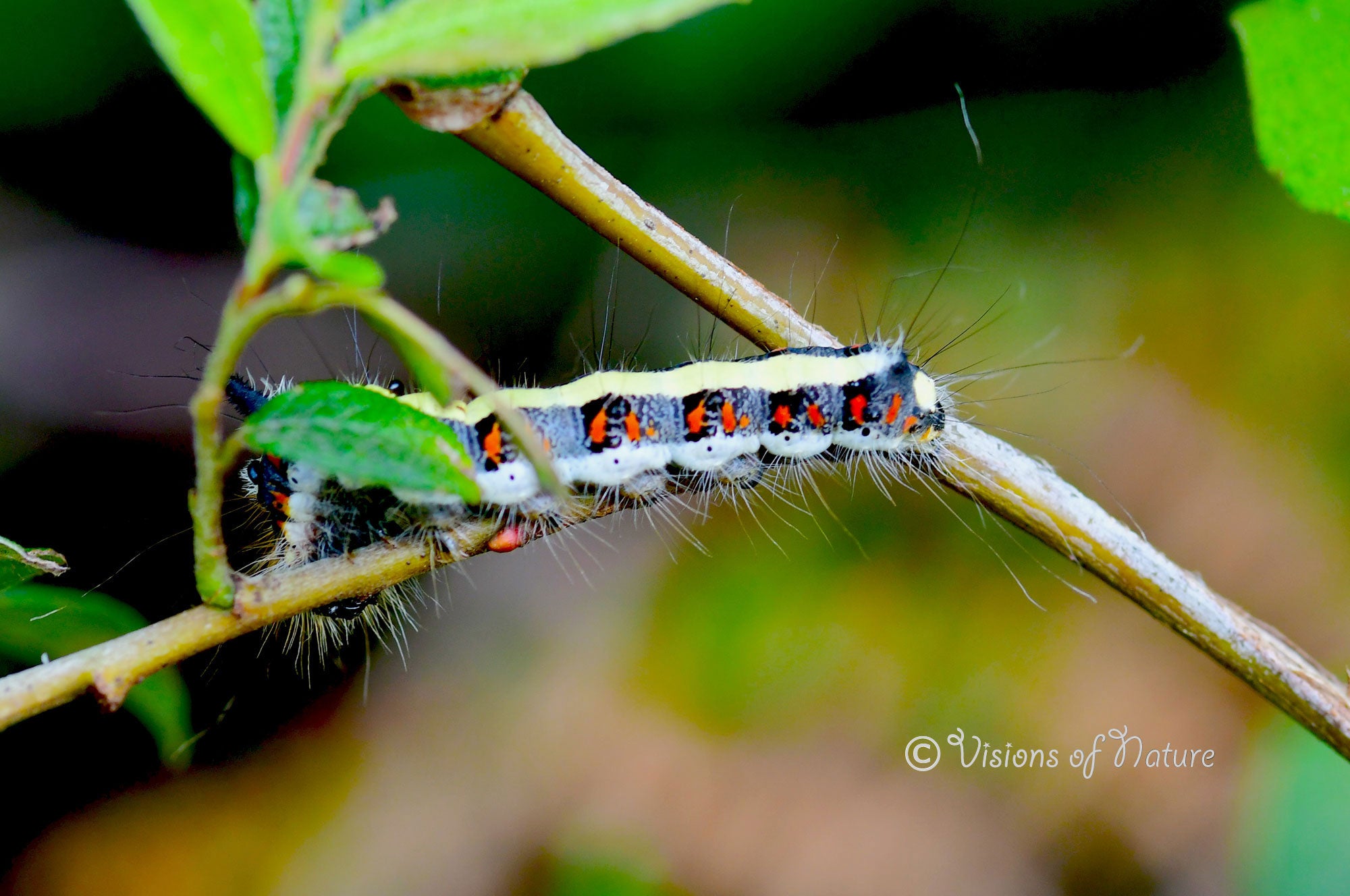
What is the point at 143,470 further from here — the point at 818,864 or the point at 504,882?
the point at 818,864

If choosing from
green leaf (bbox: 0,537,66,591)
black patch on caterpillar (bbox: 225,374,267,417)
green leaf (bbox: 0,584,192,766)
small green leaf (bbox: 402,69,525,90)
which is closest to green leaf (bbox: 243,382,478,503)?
small green leaf (bbox: 402,69,525,90)

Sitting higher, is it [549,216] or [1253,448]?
[549,216]

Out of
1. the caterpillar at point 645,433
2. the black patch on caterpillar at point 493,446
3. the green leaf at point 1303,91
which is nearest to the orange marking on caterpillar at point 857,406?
the caterpillar at point 645,433

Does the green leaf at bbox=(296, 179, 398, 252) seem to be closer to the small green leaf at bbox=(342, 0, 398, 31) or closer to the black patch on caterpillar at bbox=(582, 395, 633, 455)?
the small green leaf at bbox=(342, 0, 398, 31)

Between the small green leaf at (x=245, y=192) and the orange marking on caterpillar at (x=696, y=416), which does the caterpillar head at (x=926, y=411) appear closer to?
the orange marking on caterpillar at (x=696, y=416)

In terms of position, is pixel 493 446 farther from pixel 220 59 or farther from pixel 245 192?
pixel 220 59

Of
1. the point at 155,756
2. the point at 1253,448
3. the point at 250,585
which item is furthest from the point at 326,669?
the point at 1253,448
